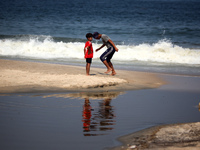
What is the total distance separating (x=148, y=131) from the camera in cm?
525

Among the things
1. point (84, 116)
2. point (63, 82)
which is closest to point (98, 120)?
point (84, 116)

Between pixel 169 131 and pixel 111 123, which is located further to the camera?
pixel 111 123

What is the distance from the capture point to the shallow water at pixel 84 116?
472 cm

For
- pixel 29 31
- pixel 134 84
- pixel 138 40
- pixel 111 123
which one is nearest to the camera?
pixel 111 123

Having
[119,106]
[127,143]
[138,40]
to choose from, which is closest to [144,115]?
[119,106]

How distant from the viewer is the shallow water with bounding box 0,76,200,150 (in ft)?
15.5

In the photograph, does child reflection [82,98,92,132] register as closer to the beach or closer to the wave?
the beach

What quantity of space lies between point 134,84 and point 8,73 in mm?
3918

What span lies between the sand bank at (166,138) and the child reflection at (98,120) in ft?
1.64

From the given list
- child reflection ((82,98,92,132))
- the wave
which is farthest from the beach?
the wave

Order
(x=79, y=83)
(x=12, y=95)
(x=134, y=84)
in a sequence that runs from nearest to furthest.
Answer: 1. (x=12, y=95)
2. (x=79, y=83)
3. (x=134, y=84)

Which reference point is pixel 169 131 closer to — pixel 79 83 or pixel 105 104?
pixel 105 104

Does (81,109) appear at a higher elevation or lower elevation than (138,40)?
lower

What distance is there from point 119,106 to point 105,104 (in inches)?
12.7
